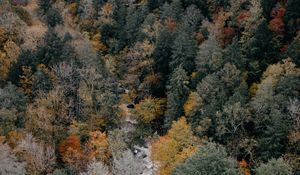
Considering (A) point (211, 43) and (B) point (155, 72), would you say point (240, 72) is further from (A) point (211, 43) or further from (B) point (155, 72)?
(B) point (155, 72)

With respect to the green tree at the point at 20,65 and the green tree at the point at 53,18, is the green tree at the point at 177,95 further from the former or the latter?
the green tree at the point at 53,18

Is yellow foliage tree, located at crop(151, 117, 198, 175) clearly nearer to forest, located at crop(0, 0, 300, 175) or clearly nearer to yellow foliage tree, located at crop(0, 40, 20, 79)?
forest, located at crop(0, 0, 300, 175)

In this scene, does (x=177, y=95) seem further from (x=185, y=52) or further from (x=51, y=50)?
(x=51, y=50)

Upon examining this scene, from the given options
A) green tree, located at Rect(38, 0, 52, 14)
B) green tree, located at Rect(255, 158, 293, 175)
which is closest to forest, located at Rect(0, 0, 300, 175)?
green tree, located at Rect(255, 158, 293, 175)

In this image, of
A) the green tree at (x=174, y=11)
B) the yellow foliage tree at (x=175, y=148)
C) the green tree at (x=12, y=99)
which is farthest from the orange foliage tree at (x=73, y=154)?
the green tree at (x=174, y=11)

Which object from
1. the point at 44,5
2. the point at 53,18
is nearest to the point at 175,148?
the point at 53,18

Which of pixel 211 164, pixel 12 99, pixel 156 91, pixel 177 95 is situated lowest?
pixel 156 91
